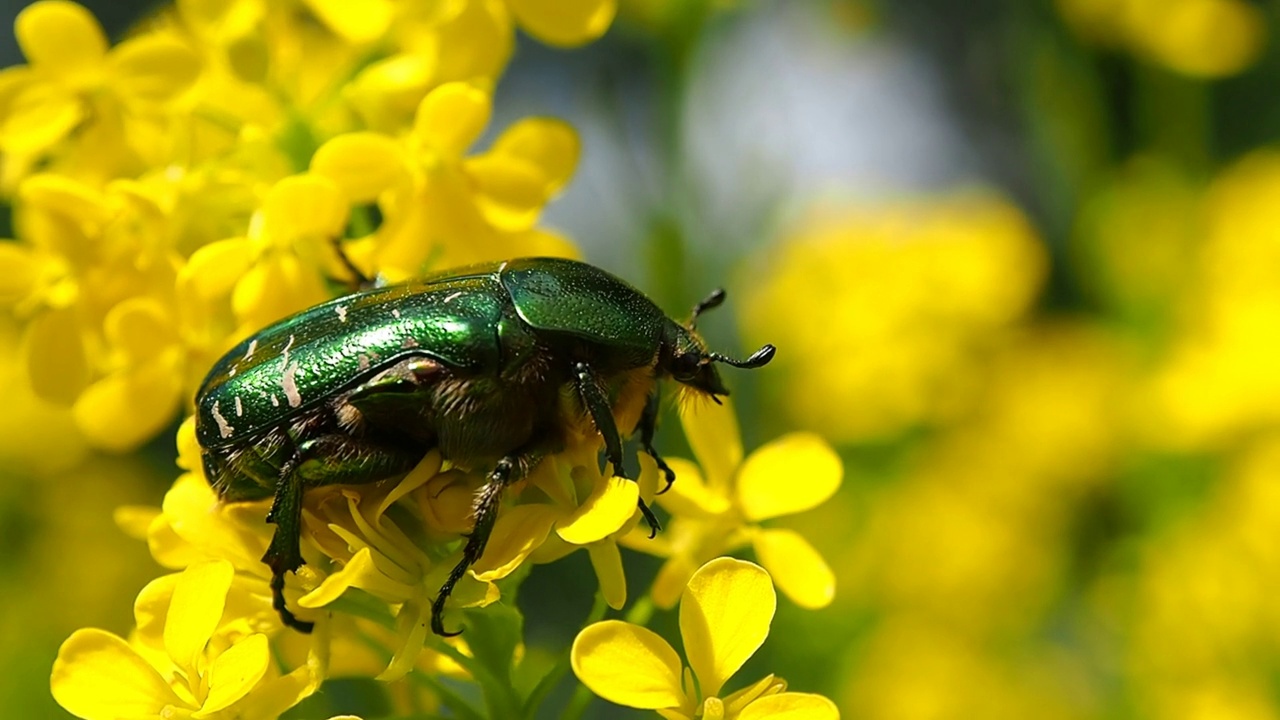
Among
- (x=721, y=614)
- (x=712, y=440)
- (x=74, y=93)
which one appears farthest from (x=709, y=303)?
(x=74, y=93)

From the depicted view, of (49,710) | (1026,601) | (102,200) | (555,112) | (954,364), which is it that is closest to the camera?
(102,200)

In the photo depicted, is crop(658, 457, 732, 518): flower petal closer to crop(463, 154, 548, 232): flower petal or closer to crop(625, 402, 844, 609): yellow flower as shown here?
crop(625, 402, 844, 609): yellow flower

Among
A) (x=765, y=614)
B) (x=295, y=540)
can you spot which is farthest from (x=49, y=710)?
(x=765, y=614)

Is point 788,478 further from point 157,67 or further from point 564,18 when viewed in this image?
point 157,67

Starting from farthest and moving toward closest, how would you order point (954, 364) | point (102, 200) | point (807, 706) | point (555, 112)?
point (555, 112), point (954, 364), point (102, 200), point (807, 706)

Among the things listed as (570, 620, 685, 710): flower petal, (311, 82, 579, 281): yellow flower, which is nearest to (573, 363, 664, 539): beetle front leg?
(570, 620, 685, 710): flower petal

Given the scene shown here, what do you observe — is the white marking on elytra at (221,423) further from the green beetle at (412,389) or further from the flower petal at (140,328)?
the flower petal at (140,328)

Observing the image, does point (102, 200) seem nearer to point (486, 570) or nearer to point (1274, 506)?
point (486, 570)
